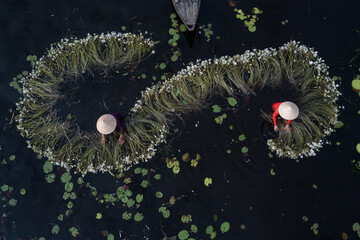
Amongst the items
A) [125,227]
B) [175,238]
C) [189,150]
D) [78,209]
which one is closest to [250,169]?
[189,150]

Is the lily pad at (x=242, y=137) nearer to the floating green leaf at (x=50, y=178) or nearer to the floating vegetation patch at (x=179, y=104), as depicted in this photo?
the floating vegetation patch at (x=179, y=104)

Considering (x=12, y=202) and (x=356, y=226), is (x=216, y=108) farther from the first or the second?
(x=12, y=202)

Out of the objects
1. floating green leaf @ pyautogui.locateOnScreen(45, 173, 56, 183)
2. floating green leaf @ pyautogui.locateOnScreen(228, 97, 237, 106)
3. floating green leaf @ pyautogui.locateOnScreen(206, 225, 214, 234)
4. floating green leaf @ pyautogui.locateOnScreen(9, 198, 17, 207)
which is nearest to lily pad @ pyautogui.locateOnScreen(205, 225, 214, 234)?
floating green leaf @ pyautogui.locateOnScreen(206, 225, 214, 234)

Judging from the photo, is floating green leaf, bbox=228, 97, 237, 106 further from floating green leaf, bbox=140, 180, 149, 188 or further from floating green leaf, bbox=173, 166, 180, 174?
floating green leaf, bbox=140, 180, 149, 188

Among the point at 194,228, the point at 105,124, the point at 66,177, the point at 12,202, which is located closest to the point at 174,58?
the point at 105,124

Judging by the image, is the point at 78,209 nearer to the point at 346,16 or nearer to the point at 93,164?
the point at 93,164

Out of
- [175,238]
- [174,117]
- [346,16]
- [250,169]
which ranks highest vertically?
[346,16]

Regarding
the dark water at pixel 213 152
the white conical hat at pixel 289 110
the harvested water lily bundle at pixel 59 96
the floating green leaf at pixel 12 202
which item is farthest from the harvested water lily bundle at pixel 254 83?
the floating green leaf at pixel 12 202
